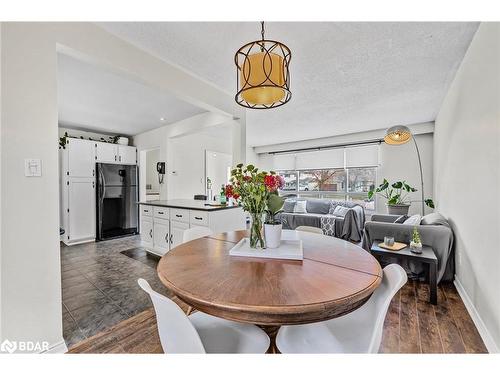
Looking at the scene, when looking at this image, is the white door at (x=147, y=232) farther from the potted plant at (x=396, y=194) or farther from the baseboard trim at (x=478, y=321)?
the potted plant at (x=396, y=194)

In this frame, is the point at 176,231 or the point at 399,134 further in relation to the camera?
the point at 399,134

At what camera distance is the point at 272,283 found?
989 mm

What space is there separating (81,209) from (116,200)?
0.65 meters

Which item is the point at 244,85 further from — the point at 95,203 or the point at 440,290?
the point at 95,203

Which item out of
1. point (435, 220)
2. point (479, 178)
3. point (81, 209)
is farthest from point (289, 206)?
point (81, 209)

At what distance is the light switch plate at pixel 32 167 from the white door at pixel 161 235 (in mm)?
2027

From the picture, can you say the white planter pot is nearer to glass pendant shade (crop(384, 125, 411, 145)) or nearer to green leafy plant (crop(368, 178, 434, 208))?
glass pendant shade (crop(384, 125, 411, 145))

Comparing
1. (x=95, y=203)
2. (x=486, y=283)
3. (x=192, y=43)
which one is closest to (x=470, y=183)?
(x=486, y=283)

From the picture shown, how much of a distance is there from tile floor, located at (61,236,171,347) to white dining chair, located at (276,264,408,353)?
1.58 metres

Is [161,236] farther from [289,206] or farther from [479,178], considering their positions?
[479,178]

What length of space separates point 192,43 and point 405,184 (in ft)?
16.3

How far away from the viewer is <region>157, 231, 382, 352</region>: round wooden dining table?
0.84 metres

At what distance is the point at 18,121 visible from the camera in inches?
53.9

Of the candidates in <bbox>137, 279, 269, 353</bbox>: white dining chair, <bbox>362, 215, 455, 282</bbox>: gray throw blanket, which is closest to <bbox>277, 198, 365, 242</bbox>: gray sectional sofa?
<bbox>362, 215, 455, 282</bbox>: gray throw blanket
